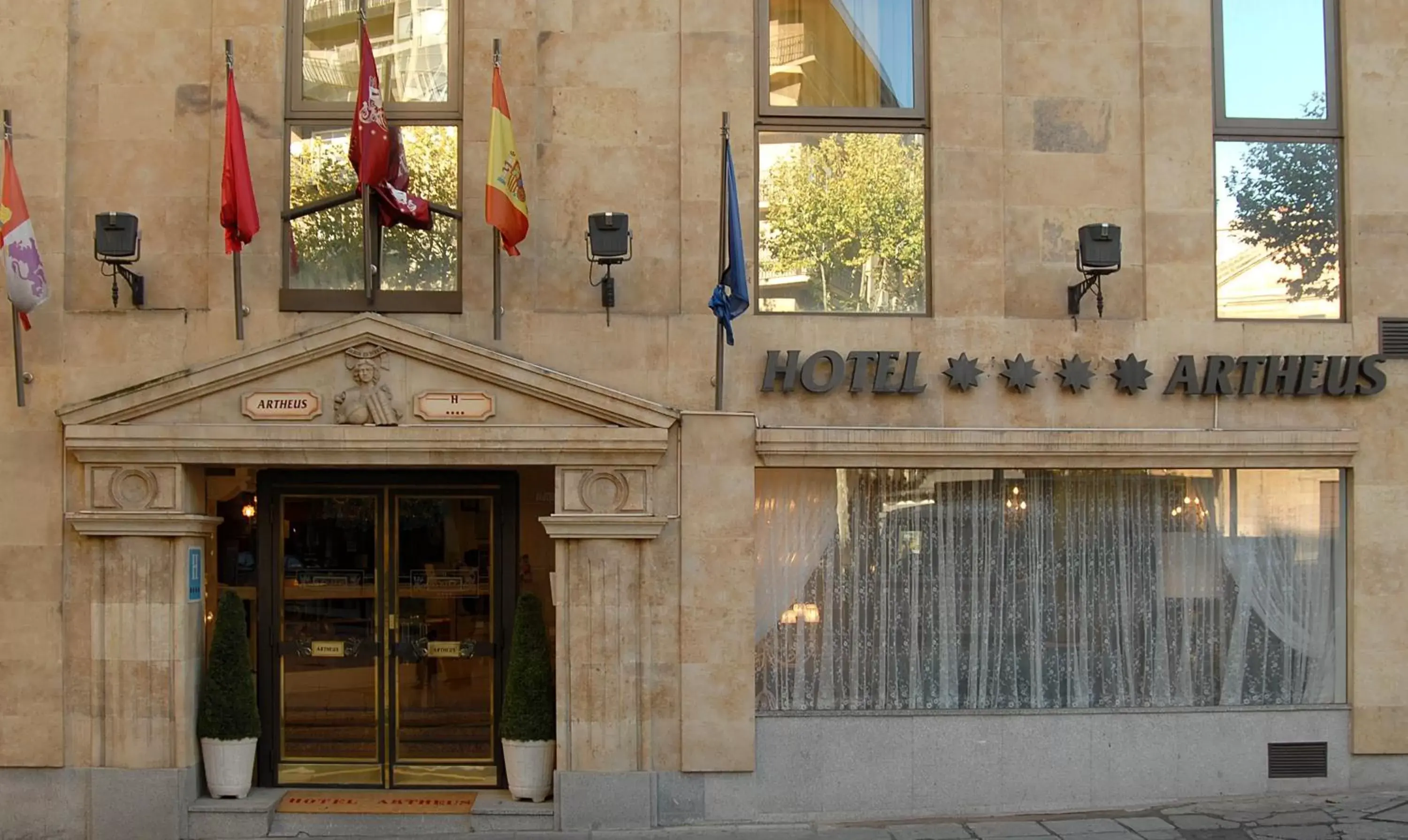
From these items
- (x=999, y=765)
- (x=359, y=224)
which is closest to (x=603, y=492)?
(x=359, y=224)

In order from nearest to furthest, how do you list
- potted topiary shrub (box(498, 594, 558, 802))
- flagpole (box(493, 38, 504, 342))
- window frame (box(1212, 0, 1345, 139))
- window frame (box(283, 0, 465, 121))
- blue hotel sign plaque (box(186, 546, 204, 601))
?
flagpole (box(493, 38, 504, 342)), blue hotel sign plaque (box(186, 546, 204, 601)), potted topiary shrub (box(498, 594, 558, 802)), window frame (box(283, 0, 465, 121)), window frame (box(1212, 0, 1345, 139))

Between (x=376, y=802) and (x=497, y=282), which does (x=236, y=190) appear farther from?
(x=376, y=802)

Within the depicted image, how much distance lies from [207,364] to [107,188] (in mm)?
1821

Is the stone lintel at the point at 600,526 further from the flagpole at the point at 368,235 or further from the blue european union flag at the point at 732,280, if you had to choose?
the flagpole at the point at 368,235

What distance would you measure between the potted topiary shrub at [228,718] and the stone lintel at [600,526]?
9.58 feet

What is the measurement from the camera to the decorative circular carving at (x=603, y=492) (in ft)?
35.1

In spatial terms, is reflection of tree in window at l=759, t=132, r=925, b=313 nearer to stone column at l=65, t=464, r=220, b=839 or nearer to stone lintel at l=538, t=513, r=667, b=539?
stone lintel at l=538, t=513, r=667, b=539

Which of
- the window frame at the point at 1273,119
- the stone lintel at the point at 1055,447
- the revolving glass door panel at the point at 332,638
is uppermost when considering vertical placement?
the window frame at the point at 1273,119

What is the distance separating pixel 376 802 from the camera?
1121 centimetres

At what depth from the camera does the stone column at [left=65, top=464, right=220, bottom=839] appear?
417 inches

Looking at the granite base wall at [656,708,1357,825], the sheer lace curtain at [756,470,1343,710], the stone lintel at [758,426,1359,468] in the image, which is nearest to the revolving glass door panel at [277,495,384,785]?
the granite base wall at [656,708,1357,825]

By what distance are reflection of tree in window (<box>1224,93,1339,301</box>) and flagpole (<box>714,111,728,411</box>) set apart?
14.8 feet

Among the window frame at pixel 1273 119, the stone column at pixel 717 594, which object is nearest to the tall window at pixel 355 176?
the stone column at pixel 717 594

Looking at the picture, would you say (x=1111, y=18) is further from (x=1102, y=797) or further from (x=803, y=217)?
(x=1102, y=797)
